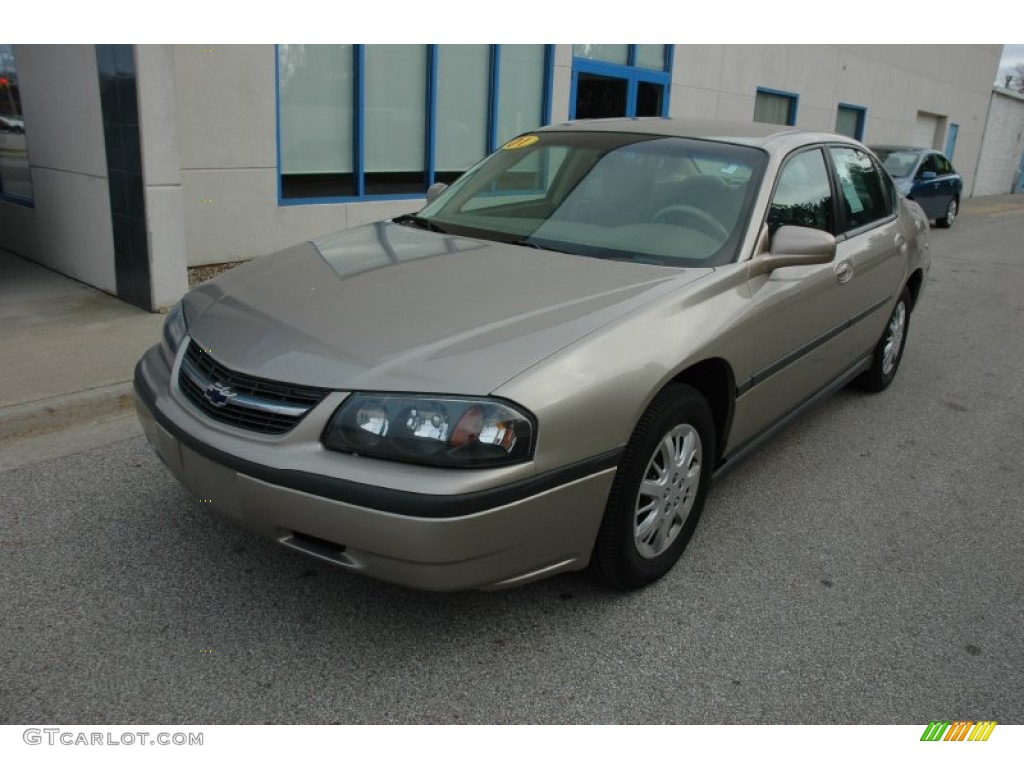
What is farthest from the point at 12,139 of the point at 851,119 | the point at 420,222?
the point at 851,119

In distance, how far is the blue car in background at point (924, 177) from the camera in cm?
1434

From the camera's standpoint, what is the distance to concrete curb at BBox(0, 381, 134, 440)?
170 inches

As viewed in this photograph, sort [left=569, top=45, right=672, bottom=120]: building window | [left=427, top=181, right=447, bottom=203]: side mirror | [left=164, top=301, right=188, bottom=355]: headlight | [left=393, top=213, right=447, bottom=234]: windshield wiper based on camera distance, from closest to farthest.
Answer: [left=164, top=301, right=188, bottom=355]: headlight → [left=393, top=213, right=447, bottom=234]: windshield wiper → [left=427, top=181, right=447, bottom=203]: side mirror → [left=569, top=45, right=672, bottom=120]: building window

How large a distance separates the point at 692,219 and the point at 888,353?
2.63 meters

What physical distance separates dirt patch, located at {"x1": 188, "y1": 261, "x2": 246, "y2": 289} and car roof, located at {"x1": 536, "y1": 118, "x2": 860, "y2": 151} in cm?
433

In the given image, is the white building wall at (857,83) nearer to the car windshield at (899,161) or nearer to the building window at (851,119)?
the building window at (851,119)

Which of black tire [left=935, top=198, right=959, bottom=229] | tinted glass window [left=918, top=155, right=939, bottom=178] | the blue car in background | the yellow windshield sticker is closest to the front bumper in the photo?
the yellow windshield sticker

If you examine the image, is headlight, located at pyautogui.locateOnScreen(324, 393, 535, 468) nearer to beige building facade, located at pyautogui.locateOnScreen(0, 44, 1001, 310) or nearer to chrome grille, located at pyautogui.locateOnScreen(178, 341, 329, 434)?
chrome grille, located at pyautogui.locateOnScreen(178, 341, 329, 434)

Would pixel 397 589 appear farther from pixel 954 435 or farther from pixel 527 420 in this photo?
pixel 954 435

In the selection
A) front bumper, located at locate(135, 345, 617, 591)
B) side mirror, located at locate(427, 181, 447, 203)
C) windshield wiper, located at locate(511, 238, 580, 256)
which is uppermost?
side mirror, located at locate(427, 181, 447, 203)

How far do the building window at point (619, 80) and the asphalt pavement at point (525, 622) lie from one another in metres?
8.96

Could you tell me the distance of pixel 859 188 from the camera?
15.7 feet

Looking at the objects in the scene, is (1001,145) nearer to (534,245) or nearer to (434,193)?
(434,193)

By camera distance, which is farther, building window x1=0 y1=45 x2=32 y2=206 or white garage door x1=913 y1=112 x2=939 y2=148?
white garage door x1=913 y1=112 x2=939 y2=148
